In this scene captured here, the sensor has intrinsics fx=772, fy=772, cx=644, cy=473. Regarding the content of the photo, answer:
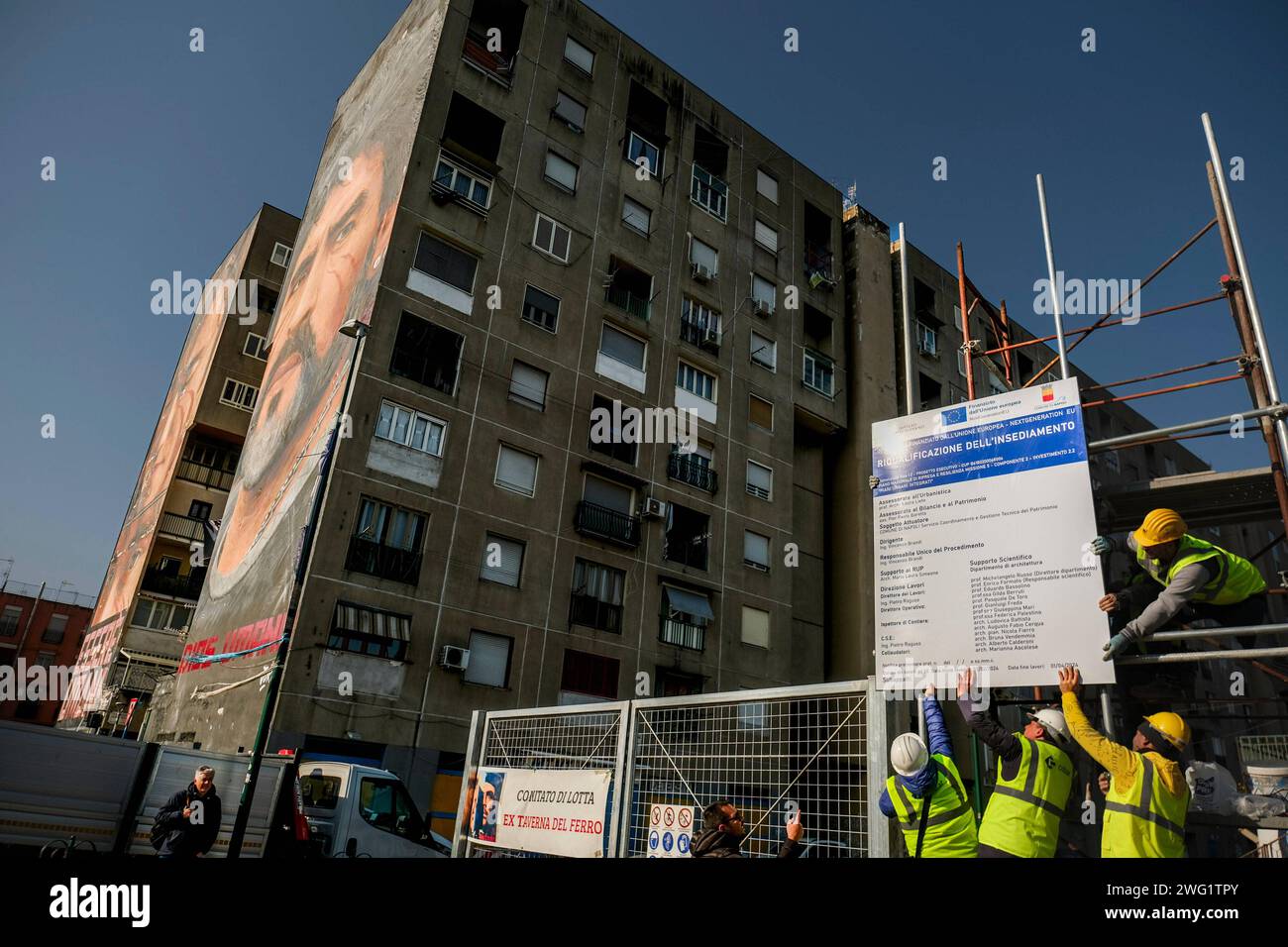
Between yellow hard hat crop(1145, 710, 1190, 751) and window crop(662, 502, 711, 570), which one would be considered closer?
yellow hard hat crop(1145, 710, 1190, 751)

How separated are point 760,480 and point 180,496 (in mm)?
24083

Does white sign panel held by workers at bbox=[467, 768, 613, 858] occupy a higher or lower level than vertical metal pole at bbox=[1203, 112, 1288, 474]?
lower

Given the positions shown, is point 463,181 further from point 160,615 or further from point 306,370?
point 160,615

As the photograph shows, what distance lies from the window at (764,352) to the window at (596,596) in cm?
1085

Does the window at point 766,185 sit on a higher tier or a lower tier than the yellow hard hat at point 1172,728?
higher

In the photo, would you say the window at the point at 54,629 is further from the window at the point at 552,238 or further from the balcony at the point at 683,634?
the balcony at the point at 683,634

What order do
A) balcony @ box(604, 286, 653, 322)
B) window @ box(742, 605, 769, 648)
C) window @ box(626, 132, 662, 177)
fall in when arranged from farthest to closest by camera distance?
1. window @ box(626, 132, 662, 177)
2. balcony @ box(604, 286, 653, 322)
3. window @ box(742, 605, 769, 648)

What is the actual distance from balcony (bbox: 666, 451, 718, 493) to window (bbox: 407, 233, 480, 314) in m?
8.20

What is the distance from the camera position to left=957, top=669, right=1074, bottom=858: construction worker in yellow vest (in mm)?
5500

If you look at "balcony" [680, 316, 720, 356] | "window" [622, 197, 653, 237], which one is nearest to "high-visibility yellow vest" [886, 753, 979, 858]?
"balcony" [680, 316, 720, 356]

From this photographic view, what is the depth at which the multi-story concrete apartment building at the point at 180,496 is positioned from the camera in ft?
95.7

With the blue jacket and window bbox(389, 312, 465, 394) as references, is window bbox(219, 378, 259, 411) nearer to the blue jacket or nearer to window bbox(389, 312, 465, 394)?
window bbox(389, 312, 465, 394)

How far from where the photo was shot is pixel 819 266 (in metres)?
33.8

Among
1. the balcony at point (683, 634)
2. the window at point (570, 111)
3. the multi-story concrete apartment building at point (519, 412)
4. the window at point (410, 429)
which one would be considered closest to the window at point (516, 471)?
the multi-story concrete apartment building at point (519, 412)
